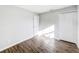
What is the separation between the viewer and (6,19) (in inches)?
51.1

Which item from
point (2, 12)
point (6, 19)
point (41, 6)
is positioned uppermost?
point (41, 6)

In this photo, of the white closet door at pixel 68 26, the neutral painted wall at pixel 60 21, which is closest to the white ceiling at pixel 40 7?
the neutral painted wall at pixel 60 21

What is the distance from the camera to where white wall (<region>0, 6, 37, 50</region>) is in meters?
1.29

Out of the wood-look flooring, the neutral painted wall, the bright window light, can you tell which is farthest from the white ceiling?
the wood-look flooring

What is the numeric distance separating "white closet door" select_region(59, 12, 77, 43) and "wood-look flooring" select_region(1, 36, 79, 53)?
0.10 meters

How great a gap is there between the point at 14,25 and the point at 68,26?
35.7 inches

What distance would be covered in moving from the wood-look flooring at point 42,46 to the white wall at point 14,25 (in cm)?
10

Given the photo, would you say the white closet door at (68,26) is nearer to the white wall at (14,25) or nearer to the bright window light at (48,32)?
the bright window light at (48,32)

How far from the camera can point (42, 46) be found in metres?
1.37

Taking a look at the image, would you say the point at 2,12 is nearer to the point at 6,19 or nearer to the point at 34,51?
the point at 6,19

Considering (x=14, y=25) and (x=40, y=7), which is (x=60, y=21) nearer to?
(x=40, y=7)

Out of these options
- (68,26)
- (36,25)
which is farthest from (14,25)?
(68,26)

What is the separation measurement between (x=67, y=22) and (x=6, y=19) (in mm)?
1003
